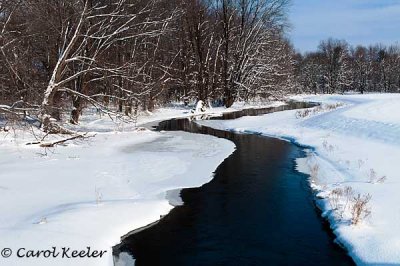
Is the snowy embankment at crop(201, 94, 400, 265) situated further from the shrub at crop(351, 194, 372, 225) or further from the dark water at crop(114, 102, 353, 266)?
the dark water at crop(114, 102, 353, 266)

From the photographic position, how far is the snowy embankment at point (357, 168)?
25.4 ft

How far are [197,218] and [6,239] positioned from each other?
13.5ft

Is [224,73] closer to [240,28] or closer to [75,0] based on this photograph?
[240,28]

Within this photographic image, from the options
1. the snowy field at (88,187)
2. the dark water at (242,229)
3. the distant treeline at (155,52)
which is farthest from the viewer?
the distant treeline at (155,52)

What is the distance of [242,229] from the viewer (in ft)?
29.2

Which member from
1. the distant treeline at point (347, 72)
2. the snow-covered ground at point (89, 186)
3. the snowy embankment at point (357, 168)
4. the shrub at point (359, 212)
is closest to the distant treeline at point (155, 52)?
the snow-covered ground at point (89, 186)

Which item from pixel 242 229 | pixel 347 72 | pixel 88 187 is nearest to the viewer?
pixel 242 229

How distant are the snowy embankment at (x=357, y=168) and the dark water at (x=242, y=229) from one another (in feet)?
1.38

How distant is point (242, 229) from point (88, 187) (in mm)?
4349

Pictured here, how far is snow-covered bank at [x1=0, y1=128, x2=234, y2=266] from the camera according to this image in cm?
716

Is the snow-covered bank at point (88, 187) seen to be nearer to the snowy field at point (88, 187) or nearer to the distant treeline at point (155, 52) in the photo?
the snowy field at point (88, 187)

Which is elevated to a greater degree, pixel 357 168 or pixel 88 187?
pixel 88 187

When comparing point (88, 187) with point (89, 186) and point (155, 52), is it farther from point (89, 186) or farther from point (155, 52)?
point (155, 52)

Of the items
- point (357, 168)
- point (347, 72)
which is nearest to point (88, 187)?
point (357, 168)
